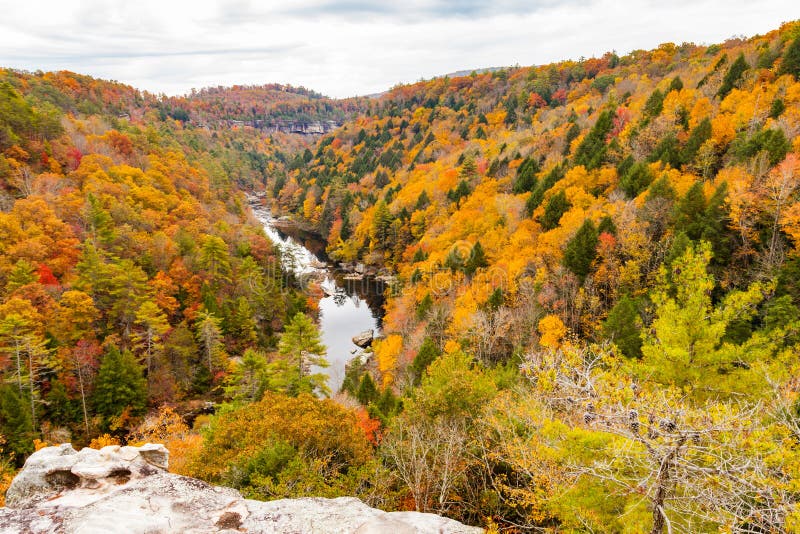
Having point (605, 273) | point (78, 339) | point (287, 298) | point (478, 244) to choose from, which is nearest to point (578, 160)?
point (478, 244)

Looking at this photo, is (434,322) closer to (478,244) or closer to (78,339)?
(478,244)

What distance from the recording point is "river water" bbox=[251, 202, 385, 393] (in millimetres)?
54781

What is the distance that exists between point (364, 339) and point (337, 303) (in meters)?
16.0

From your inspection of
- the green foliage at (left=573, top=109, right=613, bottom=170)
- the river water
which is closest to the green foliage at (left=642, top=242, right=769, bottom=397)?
the river water

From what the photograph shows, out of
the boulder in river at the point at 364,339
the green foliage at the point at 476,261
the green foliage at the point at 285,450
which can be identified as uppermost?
the green foliage at the point at 476,261

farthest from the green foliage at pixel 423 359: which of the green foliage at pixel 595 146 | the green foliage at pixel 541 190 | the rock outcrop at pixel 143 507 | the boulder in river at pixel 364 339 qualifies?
the green foliage at pixel 595 146

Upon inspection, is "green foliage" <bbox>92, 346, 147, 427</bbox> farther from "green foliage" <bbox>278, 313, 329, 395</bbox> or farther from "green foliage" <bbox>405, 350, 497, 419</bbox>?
"green foliage" <bbox>405, 350, 497, 419</bbox>

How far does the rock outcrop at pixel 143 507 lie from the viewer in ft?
27.5

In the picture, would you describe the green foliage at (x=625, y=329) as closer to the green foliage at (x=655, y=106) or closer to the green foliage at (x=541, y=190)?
the green foliage at (x=541, y=190)

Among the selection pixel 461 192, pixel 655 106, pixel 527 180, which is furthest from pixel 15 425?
pixel 655 106

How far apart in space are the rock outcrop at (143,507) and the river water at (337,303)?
3268 cm

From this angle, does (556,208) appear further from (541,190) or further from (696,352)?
(696,352)

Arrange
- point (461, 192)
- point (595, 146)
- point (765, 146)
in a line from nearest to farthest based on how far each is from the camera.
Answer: point (765, 146), point (595, 146), point (461, 192)

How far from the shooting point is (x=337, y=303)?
2849 inches
